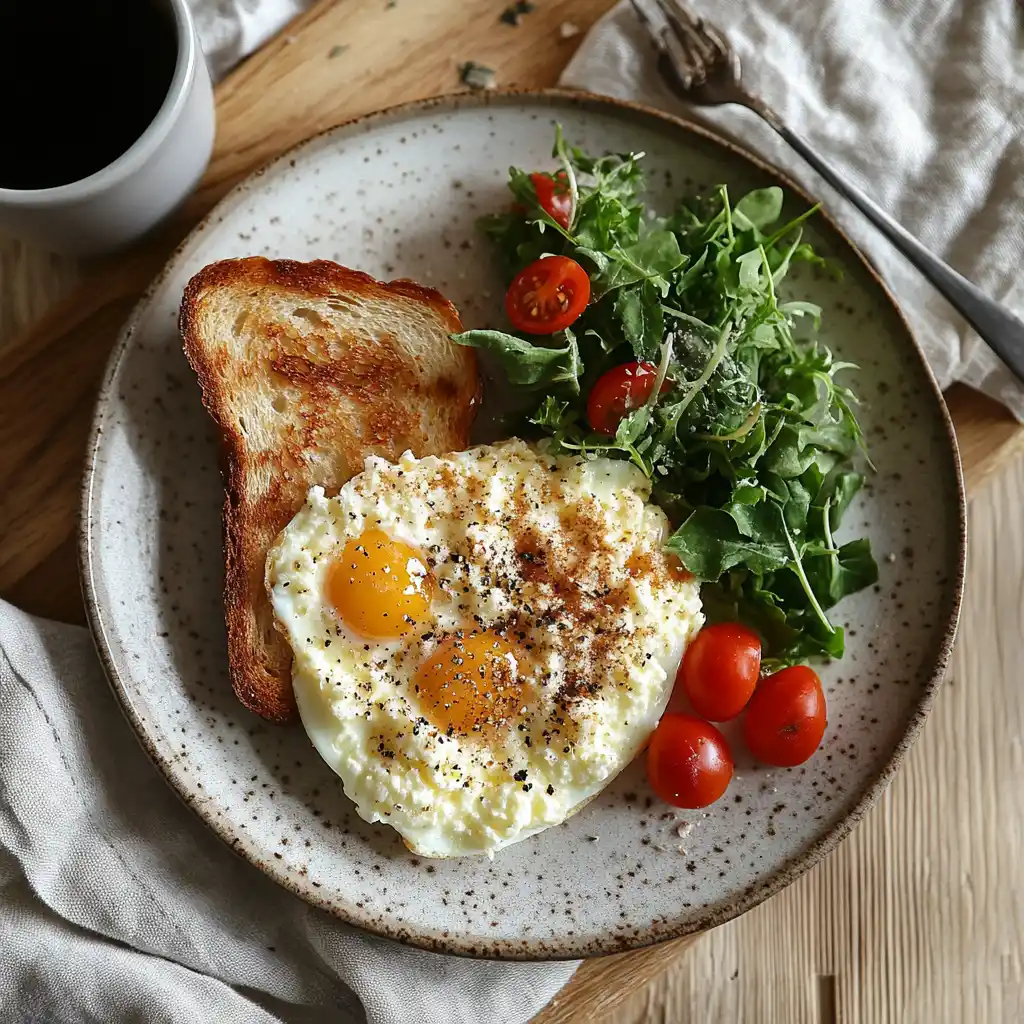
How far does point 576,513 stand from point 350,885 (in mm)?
1199

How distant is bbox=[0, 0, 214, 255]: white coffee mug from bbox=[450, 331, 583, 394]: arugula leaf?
0.86 metres

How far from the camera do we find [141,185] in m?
2.62

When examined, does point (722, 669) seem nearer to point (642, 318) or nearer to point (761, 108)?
point (642, 318)

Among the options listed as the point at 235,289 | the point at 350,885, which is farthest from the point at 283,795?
the point at 235,289

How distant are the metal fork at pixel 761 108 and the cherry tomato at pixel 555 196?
59 cm

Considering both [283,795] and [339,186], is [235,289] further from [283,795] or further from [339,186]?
[283,795]

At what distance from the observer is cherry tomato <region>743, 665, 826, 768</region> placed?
2.80m

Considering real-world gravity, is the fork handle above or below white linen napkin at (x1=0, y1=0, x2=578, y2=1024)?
above

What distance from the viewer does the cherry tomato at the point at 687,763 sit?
276 cm

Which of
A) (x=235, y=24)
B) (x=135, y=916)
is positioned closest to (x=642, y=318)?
(x=235, y=24)

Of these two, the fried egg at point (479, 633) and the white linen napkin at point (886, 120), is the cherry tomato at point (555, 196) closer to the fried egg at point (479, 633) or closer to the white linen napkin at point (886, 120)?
the white linen napkin at point (886, 120)

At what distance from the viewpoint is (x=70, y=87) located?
8.89 ft

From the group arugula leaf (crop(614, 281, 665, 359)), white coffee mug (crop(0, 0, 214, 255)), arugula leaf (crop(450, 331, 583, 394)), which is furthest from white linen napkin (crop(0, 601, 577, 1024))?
arugula leaf (crop(614, 281, 665, 359))

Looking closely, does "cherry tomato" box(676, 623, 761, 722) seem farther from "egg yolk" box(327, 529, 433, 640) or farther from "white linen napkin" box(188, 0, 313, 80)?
"white linen napkin" box(188, 0, 313, 80)
